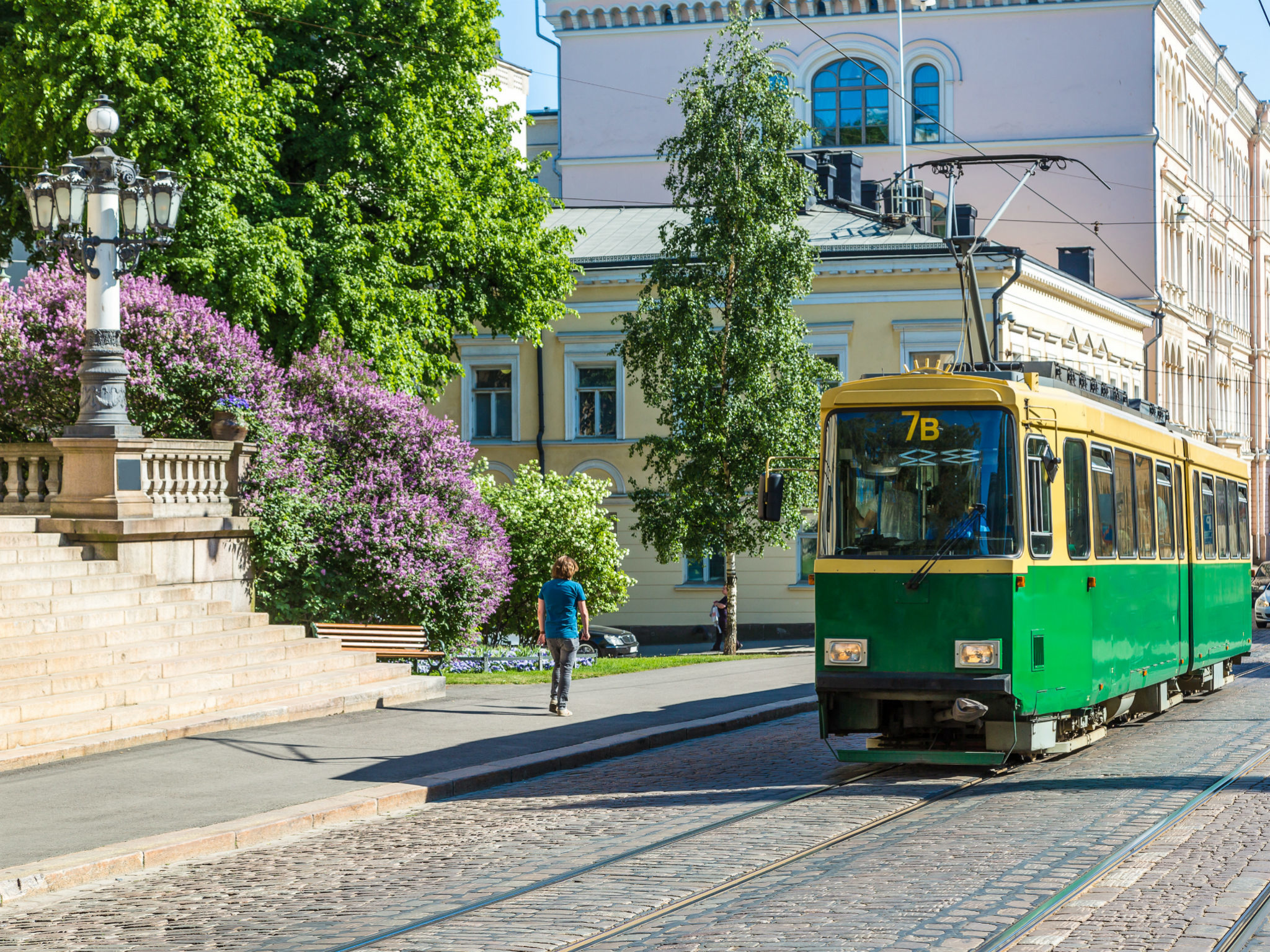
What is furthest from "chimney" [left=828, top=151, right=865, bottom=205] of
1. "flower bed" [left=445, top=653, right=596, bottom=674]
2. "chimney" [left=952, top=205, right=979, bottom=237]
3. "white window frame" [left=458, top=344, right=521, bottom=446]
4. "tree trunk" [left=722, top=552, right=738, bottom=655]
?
"flower bed" [left=445, top=653, right=596, bottom=674]

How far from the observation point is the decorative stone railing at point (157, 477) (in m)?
17.5

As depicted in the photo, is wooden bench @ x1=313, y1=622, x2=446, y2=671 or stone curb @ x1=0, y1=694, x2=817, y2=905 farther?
wooden bench @ x1=313, y1=622, x2=446, y2=671

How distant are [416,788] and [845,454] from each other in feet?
13.7

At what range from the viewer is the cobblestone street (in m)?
7.68

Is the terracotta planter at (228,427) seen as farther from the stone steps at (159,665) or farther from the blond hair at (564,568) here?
the blond hair at (564,568)

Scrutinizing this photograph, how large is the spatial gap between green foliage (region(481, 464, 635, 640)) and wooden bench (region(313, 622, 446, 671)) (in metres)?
7.93

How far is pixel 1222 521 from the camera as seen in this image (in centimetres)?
2014

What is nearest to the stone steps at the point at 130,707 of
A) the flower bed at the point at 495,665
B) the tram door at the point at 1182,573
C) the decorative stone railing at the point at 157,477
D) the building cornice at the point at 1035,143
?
the decorative stone railing at the point at 157,477

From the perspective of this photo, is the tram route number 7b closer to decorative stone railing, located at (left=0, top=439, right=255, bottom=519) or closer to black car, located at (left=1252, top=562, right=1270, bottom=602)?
decorative stone railing, located at (left=0, top=439, right=255, bottom=519)

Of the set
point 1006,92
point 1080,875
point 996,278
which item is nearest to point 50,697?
point 1080,875

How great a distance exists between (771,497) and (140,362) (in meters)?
9.23

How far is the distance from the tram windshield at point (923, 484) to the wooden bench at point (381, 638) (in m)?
7.91

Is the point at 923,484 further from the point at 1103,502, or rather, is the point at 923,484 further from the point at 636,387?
the point at 636,387

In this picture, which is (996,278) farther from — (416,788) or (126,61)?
(416,788)
